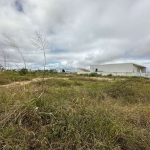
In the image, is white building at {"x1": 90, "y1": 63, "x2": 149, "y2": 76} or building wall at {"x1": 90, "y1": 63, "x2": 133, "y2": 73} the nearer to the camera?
white building at {"x1": 90, "y1": 63, "x2": 149, "y2": 76}

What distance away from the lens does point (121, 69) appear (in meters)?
38.1

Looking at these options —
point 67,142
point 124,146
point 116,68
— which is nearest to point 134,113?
point 124,146

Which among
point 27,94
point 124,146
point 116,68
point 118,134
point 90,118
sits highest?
point 116,68

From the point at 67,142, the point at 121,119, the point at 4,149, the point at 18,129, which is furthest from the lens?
the point at 121,119

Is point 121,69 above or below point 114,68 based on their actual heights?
below

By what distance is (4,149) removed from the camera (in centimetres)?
130

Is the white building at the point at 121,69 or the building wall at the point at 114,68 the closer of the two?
the white building at the point at 121,69

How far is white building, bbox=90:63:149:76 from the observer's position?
3422cm

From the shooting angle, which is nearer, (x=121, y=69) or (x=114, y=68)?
(x=121, y=69)

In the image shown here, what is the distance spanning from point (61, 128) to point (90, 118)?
0.47 metres

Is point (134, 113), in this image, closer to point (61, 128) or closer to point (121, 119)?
point (121, 119)

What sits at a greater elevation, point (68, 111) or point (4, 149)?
point (68, 111)

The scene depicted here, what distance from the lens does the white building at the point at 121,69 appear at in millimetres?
34219

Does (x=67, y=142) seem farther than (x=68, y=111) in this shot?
No
